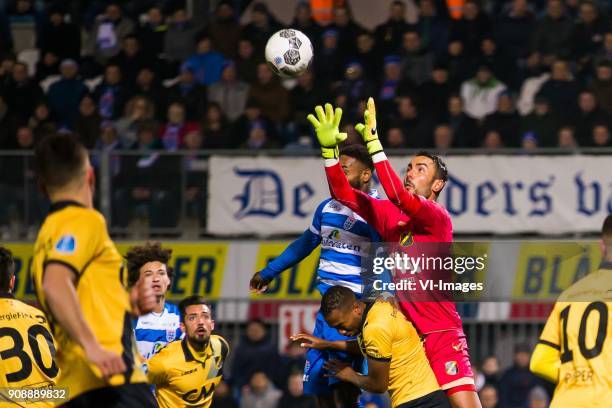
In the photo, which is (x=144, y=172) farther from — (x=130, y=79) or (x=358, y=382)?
(x=358, y=382)

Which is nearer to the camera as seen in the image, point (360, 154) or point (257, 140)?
point (360, 154)

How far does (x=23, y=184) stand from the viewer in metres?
15.6

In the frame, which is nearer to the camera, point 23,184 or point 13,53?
point 23,184

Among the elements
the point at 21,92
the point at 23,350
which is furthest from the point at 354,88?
the point at 23,350

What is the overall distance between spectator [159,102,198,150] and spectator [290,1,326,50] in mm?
2126

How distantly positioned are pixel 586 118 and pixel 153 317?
7.86 m

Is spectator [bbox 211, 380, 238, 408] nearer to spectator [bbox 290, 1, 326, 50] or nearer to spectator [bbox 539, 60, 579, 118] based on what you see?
spectator [bbox 290, 1, 326, 50]

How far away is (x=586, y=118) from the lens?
16656 mm

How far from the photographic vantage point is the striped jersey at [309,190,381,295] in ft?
32.9

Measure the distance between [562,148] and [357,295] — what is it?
21.8ft

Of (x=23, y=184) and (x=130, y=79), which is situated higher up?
(x=130, y=79)

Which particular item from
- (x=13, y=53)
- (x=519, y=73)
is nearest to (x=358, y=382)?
(x=519, y=73)

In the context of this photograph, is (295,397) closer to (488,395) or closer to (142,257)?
(488,395)

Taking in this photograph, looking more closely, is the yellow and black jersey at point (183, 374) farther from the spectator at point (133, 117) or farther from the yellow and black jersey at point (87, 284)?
the spectator at point (133, 117)
